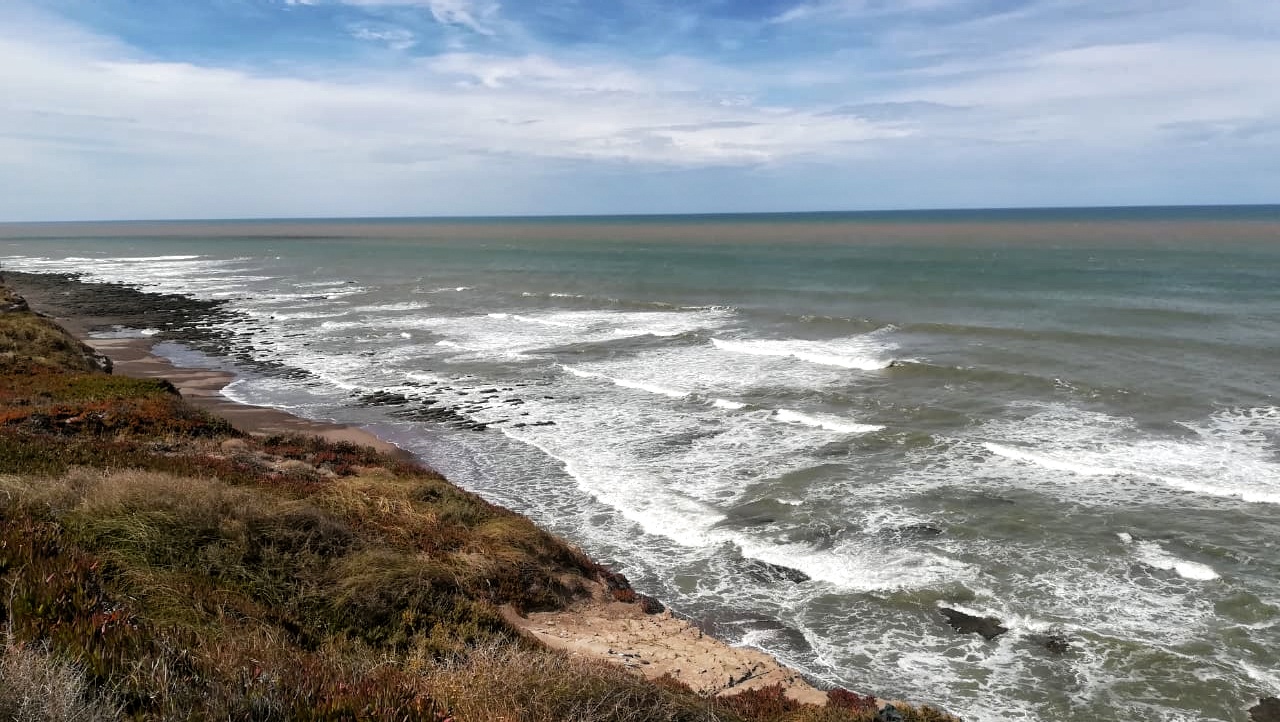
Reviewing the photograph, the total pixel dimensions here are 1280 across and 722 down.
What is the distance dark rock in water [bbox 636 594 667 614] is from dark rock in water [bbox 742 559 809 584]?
1915 mm

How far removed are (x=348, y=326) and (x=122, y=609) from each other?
4002 centimetres

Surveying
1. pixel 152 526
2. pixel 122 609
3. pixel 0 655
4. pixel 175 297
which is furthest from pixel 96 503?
pixel 175 297

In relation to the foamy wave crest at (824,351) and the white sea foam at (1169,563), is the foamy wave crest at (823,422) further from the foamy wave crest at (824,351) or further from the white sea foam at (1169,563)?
the white sea foam at (1169,563)

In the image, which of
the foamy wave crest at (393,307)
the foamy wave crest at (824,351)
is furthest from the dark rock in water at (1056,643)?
the foamy wave crest at (393,307)

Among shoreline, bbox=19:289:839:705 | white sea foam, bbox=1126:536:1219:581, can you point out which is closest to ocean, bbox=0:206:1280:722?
white sea foam, bbox=1126:536:1219:581

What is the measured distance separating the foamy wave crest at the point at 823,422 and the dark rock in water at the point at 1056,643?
33.5 feet

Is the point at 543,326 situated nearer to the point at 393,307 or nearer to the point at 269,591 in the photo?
the point at 393,307

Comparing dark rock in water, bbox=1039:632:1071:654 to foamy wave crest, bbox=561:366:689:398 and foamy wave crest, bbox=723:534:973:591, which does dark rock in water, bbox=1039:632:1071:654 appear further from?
foamy wave crest, bbox=561:366:689:398

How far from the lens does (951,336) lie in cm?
3534

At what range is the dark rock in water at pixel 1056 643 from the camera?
35.7 feet

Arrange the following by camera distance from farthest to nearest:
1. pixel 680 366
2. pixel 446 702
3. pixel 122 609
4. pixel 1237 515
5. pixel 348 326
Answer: pixel 348 326, pixel 680 366, pixel 1237 515, pixel 122 609, pixel 446 702

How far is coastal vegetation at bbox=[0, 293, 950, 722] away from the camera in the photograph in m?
5.04

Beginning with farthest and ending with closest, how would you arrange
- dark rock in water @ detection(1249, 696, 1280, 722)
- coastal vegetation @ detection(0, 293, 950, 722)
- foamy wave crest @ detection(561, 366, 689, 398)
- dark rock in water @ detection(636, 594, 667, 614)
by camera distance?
1. foamy wave crest @ detection(561, 366, 689, 398)
2. dark rock in water @ detection(636, 594, 667, 614)
3. dark rock in water @ detection(1249, 696, 1280, 722)
4. coastal vegetation @ detection(0, 293, 950, 722)

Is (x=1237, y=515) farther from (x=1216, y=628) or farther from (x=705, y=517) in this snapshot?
(x=705, y=517)
